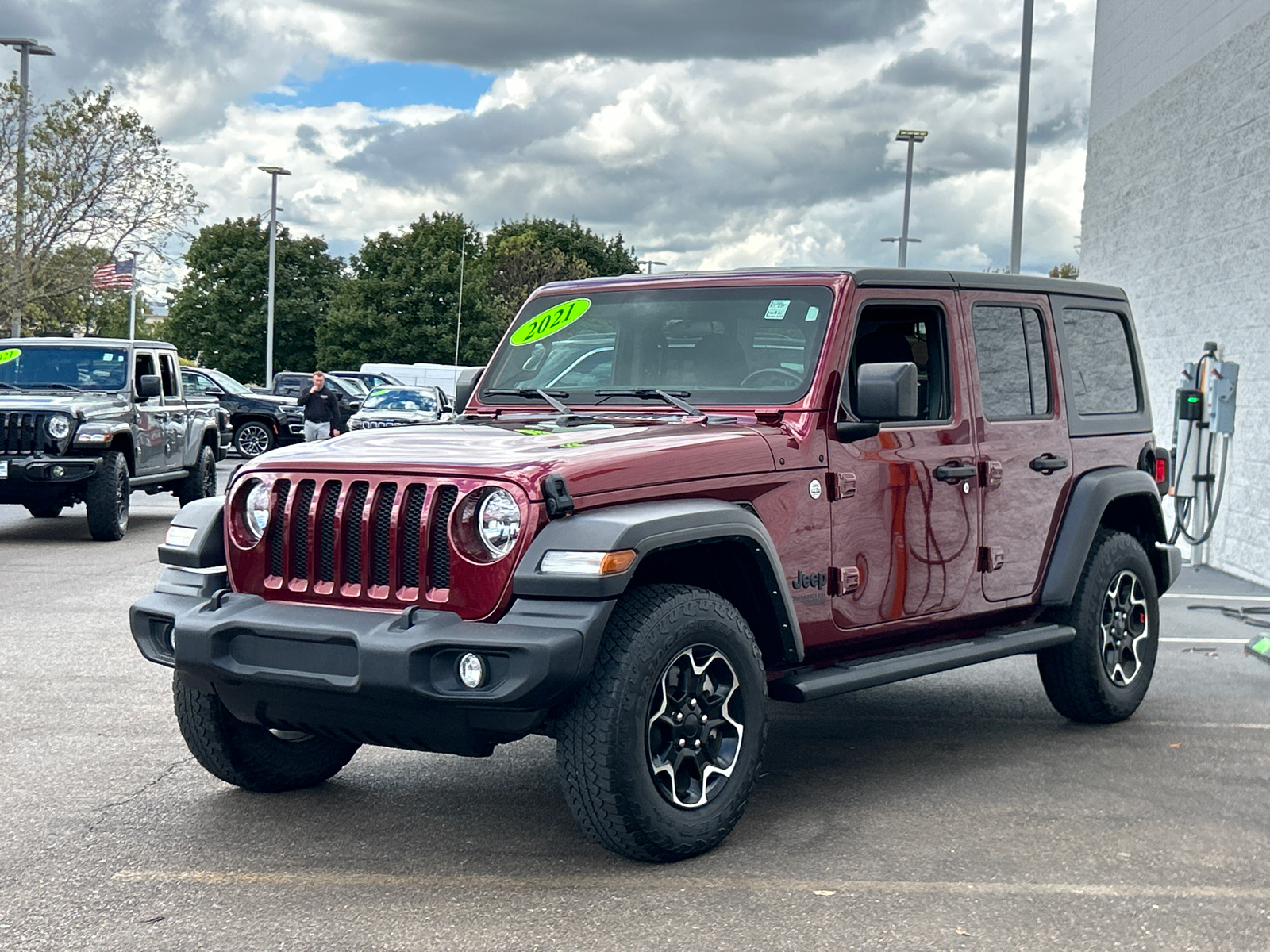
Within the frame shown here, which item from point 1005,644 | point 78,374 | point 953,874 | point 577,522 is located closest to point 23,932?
point 577,522

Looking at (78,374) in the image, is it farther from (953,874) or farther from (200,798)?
(953,874)

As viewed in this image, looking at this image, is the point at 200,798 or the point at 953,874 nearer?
the point at 953,874

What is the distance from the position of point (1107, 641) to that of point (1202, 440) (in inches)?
275

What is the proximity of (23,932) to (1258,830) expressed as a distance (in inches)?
153

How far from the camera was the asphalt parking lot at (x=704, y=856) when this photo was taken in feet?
13.4

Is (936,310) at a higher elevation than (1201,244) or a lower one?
lower

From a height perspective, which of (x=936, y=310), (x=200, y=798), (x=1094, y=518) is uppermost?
(x=936, y=310)

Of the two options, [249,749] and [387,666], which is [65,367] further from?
[387,666]

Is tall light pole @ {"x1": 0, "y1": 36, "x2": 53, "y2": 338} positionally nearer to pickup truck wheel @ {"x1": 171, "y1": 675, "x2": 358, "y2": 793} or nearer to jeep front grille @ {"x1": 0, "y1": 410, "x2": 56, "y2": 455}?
jeep front grille @ {"x1": 0, "y1": 410, "x2": 56, "y2": 455}

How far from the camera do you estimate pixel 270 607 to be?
467cm

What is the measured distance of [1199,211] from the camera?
1383 centimetres

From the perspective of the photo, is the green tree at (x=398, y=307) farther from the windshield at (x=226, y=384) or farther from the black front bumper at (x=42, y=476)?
the black front bumper at (x=42, y=476)

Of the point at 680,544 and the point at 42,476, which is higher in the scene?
the point at 680,544

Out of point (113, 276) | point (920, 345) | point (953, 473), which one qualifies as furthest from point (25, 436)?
point (113, 276)
